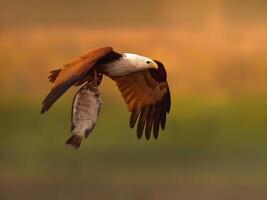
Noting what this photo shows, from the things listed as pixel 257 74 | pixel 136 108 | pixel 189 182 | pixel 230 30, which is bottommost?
pixel 189 182

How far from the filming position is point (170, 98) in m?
2.07

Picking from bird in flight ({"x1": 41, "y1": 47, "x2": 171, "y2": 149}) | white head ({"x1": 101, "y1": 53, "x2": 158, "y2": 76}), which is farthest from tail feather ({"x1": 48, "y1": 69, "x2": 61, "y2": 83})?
white head ({"x1": 101, "y1": 53, "x2": 158, "y2": 76})

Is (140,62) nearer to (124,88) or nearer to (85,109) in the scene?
(124,88)

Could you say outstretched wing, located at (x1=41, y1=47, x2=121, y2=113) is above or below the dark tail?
above

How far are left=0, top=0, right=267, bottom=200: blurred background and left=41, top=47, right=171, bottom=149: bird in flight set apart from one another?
0.03 metres

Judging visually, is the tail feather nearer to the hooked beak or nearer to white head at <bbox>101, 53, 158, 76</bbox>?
white head at <bbox>101, 53, 158, 76</bbox>

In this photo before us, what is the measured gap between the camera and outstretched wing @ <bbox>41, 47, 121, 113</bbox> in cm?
184

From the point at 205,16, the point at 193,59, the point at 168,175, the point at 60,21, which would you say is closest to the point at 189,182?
the point at 168,175

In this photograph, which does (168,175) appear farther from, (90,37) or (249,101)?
(90,37)

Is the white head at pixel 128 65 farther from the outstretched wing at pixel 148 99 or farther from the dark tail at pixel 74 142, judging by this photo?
the dark tail at pixel 74 142

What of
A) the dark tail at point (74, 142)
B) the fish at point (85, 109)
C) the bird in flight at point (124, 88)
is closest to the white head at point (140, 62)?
the bird in flight at point (124, 88)

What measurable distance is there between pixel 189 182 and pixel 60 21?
0.70 meters

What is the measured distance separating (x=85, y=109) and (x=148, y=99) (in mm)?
216

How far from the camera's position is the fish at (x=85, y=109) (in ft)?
6.58
